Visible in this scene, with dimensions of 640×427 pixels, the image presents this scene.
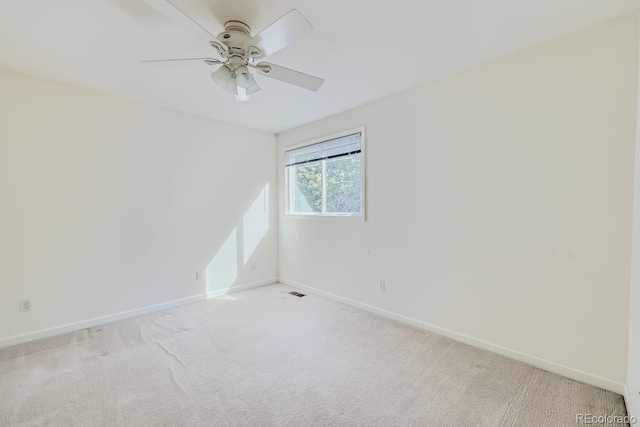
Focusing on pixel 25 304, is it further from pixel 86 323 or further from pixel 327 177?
pixel 327 177

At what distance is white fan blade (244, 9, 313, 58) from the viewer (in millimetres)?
1354

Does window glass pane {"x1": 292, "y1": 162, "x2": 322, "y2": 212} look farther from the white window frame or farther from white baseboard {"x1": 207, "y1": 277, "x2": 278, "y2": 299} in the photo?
white baseboard {"x1": 207, "y1": 277, "x2": 278, "y2": 299}

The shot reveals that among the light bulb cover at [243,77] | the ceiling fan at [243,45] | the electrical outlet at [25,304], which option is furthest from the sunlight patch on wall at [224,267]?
the light bulb cover at [243,77]

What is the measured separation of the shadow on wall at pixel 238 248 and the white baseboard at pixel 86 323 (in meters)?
0.35

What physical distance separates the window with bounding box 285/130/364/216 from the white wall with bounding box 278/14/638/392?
0.25 metres

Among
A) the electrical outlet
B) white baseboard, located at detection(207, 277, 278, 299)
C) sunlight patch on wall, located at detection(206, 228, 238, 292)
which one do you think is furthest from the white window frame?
the electrical outlet

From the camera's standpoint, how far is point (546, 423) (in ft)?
4.98

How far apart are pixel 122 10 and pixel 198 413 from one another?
2384mm

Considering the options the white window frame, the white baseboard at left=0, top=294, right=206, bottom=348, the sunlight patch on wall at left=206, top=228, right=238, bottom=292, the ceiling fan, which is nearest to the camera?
the ceiling fan

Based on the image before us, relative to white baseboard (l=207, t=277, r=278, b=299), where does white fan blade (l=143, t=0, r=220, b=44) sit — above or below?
above

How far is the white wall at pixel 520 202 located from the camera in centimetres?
176

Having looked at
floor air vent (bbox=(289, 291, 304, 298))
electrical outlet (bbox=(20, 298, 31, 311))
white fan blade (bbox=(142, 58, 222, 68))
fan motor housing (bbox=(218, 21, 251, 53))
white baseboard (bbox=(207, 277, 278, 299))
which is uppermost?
fan motor housing (bbox=(218, 21, 251, 53))

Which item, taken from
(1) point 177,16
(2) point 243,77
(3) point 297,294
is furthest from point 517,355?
(1) point 177,16

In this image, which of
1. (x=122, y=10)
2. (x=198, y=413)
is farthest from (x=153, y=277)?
(x=122, y=10)
